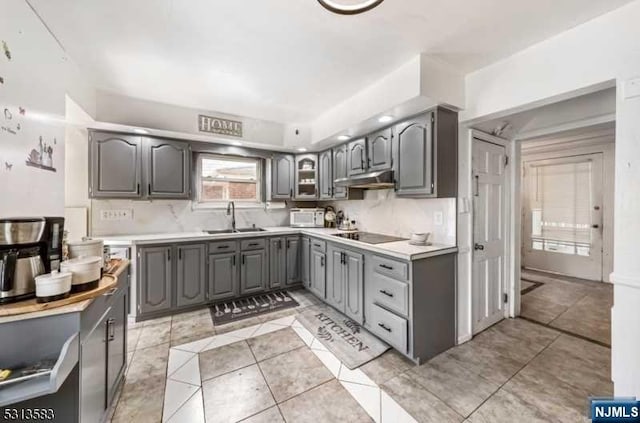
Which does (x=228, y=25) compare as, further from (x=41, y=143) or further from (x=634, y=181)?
(x=634, y=181)

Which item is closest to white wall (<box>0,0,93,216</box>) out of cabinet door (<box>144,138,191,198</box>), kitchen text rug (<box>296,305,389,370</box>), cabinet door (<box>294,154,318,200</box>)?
cabinet door (<box>144,138,191,198</box>)

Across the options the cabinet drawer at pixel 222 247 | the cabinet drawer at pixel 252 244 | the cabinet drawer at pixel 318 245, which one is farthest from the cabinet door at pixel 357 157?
the cabinet drawer at pixel 222 247

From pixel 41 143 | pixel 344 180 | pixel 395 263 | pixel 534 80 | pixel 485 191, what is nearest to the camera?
pixel 41 143

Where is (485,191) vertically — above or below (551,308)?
above

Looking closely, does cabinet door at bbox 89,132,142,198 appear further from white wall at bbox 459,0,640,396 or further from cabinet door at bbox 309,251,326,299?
white wall at bbox 459,0,640,396

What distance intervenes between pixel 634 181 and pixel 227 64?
2.95 metres

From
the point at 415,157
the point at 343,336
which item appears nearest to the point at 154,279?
the point at 343,336

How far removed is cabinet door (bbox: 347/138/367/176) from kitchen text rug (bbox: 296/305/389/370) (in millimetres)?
1758

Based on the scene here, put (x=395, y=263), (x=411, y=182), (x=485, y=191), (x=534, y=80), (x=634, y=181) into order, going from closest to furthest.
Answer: (x=634, y=181), (x=534, y=80), (x=395, y=263), (x=411, y=182), (x=485, y=191)

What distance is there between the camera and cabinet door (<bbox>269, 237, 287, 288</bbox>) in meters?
3.47

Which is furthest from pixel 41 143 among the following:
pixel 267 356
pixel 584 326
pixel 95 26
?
pixel 584 326

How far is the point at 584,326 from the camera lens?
2643 mm

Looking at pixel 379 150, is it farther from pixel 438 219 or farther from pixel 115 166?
pixel 115 166

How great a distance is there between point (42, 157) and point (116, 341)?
1249 millimetres
